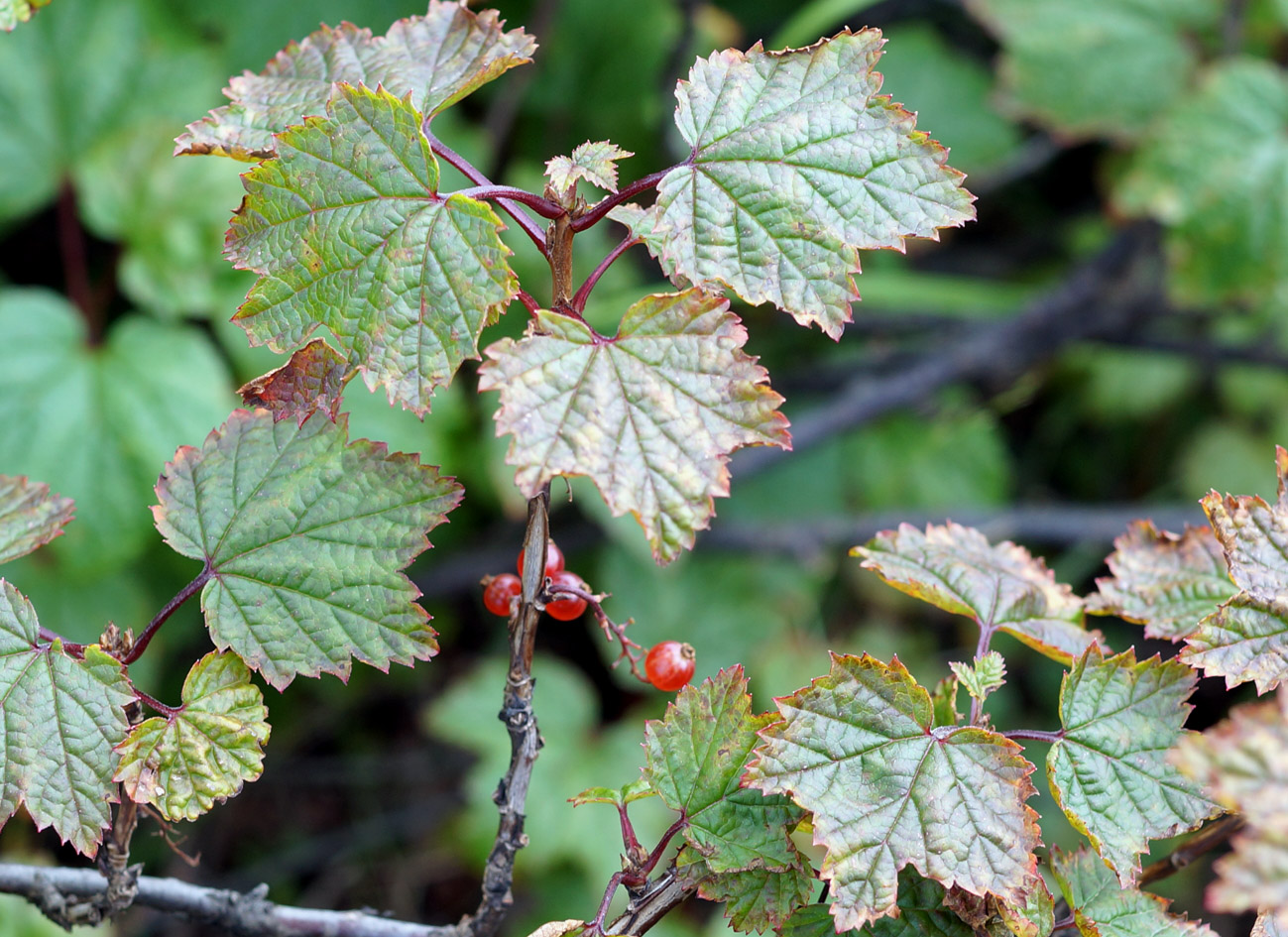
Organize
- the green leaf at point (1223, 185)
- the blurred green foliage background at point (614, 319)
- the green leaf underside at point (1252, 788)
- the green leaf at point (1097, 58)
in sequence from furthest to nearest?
1. the green leaf at point (1097, 58)
2. the green leaf at point (1223, 185)
3. the blurred green foliage background at point (614, 319)
4. the green leaf underside at point (1252, 788)

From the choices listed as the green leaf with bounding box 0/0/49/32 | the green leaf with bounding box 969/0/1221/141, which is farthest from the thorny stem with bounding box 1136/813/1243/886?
the green leaf with bounding box 969/0/1221/141

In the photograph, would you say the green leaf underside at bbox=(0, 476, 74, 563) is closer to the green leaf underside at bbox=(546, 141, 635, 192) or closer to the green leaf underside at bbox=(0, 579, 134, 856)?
the green leaf underside at bbox=(0, 579, 134, 856)

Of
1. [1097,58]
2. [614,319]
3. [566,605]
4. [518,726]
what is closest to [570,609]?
[566,605]

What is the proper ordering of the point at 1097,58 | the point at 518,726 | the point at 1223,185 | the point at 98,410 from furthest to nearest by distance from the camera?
the point at 1097,58 < the point at 1223,185 < the point at 98,410 < the point at 518,726

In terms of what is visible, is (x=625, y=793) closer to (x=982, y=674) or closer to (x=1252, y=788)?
(x=982, y=674)

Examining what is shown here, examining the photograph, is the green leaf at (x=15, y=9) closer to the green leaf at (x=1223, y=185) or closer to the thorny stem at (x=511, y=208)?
the thorny stem at (x=511, y=208)

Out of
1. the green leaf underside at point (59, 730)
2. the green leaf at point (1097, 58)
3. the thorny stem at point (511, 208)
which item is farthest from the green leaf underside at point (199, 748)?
the green leaf at point (1097, 58)
